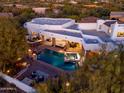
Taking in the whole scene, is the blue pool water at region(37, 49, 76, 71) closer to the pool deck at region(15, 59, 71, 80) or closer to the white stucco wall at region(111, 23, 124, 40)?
the pool deck at region(15, 59, 71, 80)

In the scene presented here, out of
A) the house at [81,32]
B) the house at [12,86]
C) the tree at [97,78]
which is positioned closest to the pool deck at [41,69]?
the house at [12,86]

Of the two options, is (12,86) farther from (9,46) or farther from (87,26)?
(87,26)

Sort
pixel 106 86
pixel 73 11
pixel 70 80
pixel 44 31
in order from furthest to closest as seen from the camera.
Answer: pixel 73 11 → pixel 44 31 → pixel 70 80 → pixel 106 86

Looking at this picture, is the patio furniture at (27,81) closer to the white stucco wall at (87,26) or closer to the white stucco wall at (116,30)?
the white stucco wall at (116,30)

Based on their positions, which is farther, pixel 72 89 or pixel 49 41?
pixel 49 41

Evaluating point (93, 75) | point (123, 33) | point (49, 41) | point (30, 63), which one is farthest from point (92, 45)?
point (93, 75)

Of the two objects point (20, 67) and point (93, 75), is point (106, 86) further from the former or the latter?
point (20, 67)
